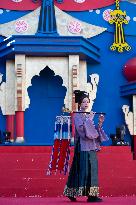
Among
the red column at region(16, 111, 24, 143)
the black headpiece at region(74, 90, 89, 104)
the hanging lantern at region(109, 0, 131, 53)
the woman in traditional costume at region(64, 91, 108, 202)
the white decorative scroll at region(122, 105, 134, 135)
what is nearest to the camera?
the woman in traditional costume at region(64, 91, 108, 202)

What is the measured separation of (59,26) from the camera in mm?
12578

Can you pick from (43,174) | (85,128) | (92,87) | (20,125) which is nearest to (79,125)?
(85,128)

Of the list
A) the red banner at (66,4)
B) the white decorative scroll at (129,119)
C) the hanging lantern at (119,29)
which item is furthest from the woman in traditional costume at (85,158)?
the red banner at (66,4)

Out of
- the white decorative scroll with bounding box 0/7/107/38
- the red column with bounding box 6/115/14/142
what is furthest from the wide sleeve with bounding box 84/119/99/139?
the white decorative scroll with bounding box 0/7/107/38

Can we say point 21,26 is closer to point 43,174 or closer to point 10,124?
point 10,124

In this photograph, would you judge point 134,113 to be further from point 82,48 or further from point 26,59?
point 26,59

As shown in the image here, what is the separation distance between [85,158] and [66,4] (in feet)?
24.0

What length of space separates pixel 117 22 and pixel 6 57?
3.21 m

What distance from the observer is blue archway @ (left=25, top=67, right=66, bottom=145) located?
40.5 feet

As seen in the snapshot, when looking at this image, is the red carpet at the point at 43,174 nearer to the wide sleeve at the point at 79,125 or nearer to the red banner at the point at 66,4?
the wide sleeve at the point at 79,125

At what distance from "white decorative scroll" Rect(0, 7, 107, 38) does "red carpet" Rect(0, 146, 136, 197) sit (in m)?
3.87

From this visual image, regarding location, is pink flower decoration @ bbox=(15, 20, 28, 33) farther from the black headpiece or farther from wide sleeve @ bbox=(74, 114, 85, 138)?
wide sleeve @ bbox=(74, 114, 85, 138)

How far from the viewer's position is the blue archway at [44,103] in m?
12.3

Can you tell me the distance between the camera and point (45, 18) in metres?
12.5
